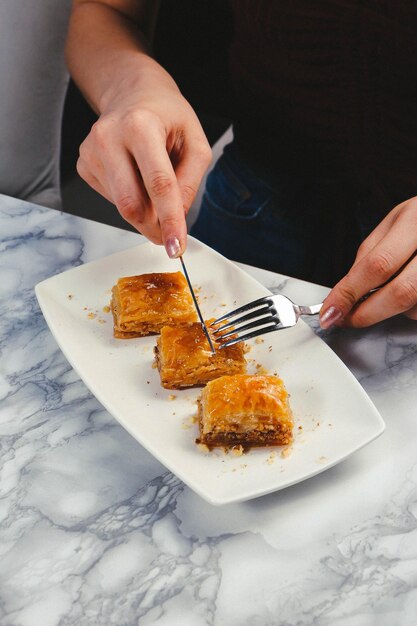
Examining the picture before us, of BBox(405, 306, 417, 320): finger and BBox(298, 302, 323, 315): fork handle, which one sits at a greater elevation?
BBox(405, 306, 417, 320): finger

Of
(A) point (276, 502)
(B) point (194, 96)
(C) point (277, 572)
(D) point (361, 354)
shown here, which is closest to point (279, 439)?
(A) point (276, 502)

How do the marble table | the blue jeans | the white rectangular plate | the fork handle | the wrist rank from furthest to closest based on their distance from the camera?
1. the blue jeans
2. the wrist
3. the fork handle
4. the white rectangular plate
5. the marble table

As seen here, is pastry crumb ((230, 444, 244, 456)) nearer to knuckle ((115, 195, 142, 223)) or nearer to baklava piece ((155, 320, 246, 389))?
baklava piece ((155, 320, 246, 389))

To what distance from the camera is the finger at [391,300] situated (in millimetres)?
1190

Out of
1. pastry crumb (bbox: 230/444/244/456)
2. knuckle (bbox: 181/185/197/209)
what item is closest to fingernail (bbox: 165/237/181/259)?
knuckle (bbox: 181/185/197/209)

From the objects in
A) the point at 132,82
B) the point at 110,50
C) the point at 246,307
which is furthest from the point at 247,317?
the point at 110,50

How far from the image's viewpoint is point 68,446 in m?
1.12

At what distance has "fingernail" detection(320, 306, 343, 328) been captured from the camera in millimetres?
1246

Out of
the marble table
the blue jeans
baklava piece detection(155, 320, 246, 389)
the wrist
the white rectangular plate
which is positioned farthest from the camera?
the blue jeans

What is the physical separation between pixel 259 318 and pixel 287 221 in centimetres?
57

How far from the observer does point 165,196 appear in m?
1.20

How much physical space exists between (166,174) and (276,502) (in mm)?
532

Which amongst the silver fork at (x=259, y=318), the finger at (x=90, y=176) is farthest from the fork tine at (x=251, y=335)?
the finger at (x=90, y=176)

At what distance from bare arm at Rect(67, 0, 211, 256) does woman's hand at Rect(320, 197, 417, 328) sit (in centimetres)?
28
